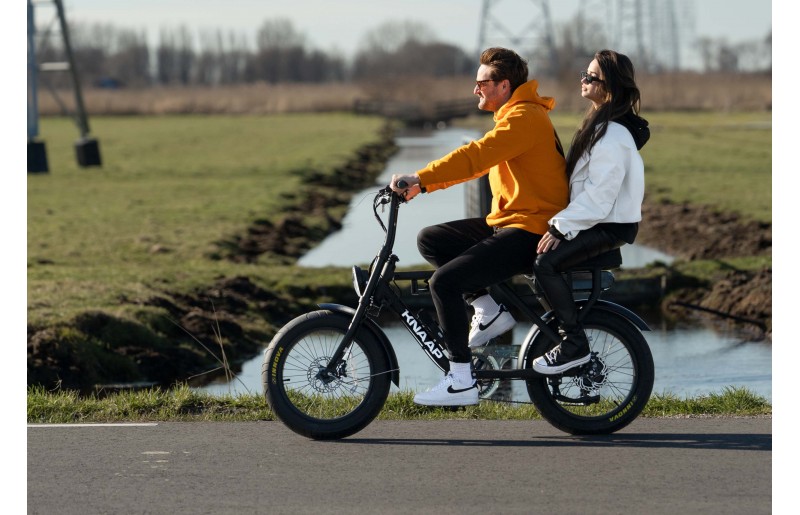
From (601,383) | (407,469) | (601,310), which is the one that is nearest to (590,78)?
(601,310)

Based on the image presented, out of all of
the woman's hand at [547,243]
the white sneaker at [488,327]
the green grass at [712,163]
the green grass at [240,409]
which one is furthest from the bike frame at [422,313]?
the green grass at [712,163]

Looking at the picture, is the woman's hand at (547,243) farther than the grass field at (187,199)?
No

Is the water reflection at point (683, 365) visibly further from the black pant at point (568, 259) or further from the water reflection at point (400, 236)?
the black pant at point (568, 259)

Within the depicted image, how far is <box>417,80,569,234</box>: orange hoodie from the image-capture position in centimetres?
631

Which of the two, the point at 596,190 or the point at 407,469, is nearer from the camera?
the point at 407,469

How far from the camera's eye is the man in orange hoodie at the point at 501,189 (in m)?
6.34

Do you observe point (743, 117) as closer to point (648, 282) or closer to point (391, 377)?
point (648, 282)

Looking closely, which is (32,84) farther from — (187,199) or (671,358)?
(671,358)

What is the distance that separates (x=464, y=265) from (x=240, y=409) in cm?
171

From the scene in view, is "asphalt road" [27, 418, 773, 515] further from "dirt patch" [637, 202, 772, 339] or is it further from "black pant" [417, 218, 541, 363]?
"dirt patch" [637, 202, 772, 339]

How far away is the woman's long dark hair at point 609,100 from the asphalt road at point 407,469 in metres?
1.49

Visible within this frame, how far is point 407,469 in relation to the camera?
5.97m

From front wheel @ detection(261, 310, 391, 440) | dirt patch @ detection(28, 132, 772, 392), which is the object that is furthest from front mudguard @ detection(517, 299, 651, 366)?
dirt patch @ detection(28, 132, 772, 392)

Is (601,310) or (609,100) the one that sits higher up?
(609,100)
